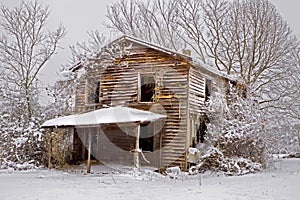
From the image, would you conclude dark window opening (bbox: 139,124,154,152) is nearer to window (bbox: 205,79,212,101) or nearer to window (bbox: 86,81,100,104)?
window (bbox: 86,81,100,104)

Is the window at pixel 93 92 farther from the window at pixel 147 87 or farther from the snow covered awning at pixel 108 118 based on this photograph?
the snow covered awning at pixel 108 118

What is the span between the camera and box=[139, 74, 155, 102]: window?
56.0 feet

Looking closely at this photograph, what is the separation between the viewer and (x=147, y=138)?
1662 centimetres

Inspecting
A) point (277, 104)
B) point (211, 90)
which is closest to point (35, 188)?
point (211, 90)

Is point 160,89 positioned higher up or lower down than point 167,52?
lower down

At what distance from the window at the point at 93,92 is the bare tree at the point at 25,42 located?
5.25 metres

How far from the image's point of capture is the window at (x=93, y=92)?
17.9 metres

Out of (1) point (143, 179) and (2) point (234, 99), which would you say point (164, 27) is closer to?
(2) point (234, 99)

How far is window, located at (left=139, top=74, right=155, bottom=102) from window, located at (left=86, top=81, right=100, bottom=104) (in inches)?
97.1

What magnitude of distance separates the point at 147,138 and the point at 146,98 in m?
2.28

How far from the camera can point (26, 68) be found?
2394 cm

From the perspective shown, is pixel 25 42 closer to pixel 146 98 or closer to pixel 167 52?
pixel 146 98

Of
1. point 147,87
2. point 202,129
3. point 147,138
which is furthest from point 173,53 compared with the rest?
point 147,138

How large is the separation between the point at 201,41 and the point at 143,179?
70.6 ft
